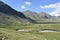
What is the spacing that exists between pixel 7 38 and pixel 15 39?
208 centimetres

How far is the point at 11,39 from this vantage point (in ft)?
132

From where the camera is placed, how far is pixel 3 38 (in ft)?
132

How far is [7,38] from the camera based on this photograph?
1619 inches

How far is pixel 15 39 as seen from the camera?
4062cm

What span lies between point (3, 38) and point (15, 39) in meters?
2.90

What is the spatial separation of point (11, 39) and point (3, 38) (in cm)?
193

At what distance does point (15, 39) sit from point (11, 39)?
1.02 m

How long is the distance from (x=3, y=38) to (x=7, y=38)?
1.30m
